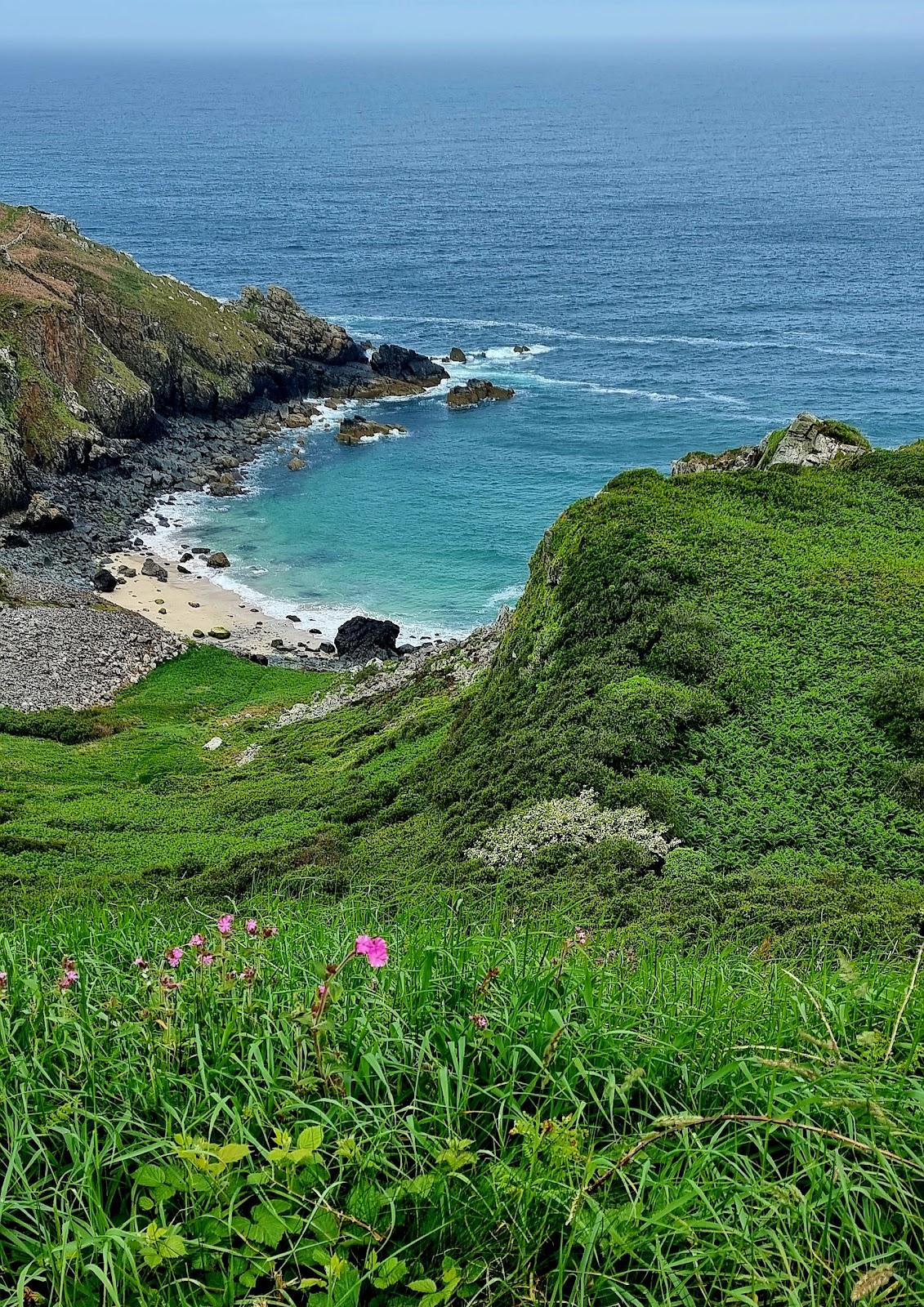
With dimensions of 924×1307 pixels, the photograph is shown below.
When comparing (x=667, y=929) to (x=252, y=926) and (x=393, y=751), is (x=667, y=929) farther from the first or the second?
(x=393, y=751)

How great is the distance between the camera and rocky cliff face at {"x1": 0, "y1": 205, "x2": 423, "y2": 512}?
211ft

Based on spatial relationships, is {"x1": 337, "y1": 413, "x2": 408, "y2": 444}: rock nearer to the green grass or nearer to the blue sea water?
the blue sea water

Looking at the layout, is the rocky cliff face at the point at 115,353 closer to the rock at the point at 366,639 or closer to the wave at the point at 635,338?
the wave at the point at 635,338

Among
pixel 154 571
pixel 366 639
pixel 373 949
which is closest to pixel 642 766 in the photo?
pixel 373 949

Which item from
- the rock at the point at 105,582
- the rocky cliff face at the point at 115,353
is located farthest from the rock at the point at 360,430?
the rock at the point at 105,582

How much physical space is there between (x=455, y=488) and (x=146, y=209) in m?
95.6

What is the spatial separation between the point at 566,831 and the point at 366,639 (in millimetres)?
33717

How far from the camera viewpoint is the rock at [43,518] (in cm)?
5819

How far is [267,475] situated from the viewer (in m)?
70.9

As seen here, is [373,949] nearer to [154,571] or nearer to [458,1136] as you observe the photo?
[458,1136]

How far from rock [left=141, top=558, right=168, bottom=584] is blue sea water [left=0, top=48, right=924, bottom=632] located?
4411 mm

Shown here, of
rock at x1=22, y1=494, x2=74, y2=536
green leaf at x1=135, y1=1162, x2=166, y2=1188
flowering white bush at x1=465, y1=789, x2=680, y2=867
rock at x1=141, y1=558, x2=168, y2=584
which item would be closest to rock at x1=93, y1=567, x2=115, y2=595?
rock at x1=141, y1=558, x2=168, y2=584

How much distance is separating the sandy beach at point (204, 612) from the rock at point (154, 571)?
0.18m

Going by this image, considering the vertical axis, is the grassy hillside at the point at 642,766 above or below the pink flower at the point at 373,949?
below
